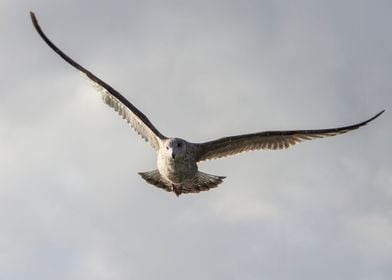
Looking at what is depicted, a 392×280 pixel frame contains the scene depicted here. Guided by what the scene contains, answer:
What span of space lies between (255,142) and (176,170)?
334cm

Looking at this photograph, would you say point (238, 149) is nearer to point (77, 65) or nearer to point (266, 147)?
point (266, 147)

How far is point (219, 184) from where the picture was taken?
80.2 feet

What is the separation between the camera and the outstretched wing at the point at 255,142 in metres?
23.9

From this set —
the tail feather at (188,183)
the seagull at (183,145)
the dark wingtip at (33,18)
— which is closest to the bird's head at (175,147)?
the seagull at (183,145)

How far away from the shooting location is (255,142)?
24.8 metres

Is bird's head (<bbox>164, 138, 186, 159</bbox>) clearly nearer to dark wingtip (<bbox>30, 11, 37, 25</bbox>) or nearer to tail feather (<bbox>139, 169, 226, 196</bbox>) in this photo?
tail feather (<bbox>139, 169, 226, 196</bbox>)

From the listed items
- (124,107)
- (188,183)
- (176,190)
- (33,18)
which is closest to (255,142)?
(188,183)

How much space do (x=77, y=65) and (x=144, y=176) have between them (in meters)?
4.59

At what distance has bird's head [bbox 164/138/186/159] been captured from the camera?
2261cm

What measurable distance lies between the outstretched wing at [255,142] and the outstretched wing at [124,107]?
158 centimetres

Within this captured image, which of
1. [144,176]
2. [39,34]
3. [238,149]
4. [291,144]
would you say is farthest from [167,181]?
[39,34]

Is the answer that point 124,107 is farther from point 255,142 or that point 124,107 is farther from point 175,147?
point 255,142

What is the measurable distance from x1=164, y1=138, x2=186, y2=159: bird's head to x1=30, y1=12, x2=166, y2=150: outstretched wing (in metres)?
1.19

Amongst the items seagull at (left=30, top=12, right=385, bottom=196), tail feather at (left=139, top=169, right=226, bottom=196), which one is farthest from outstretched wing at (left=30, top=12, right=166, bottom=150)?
tail feather at (left=139, top=169, right=226, bottom=196)
